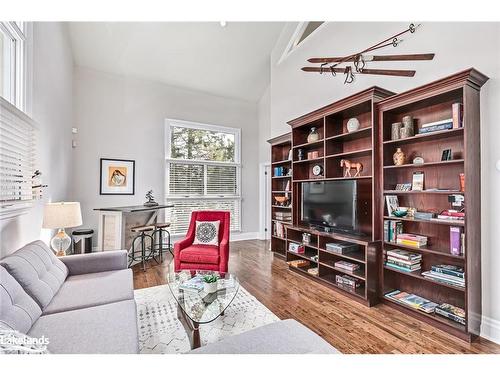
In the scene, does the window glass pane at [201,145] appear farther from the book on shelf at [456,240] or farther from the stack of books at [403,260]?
the book on shelf at [456,240]

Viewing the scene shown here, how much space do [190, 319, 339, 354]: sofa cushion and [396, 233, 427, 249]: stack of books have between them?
166 cm

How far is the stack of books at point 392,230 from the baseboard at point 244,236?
389 centimetres

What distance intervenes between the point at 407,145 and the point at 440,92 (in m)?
0.63

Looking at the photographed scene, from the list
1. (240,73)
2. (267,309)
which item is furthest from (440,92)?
(240,73)

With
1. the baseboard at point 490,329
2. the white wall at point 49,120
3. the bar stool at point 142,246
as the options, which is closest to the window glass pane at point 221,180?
the bar stool at point 142,246

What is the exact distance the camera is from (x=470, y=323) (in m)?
1.94

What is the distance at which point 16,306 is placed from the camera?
1.41 meters

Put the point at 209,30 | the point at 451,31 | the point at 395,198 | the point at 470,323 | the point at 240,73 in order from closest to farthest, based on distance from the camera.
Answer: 1. the point at 470,323
2. the point at 451,31
3. the point at 395,198
4. the point at 209,30
5. the point at 240,73

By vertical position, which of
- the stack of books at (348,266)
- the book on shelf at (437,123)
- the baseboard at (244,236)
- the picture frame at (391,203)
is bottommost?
the baseboard at (244,236)

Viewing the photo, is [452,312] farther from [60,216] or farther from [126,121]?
[126,121]

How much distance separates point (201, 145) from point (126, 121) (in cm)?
162

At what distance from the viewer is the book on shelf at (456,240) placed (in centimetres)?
206

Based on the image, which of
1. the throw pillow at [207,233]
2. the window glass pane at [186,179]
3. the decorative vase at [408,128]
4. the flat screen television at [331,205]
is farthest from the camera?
the window glass pane at [186,179]
